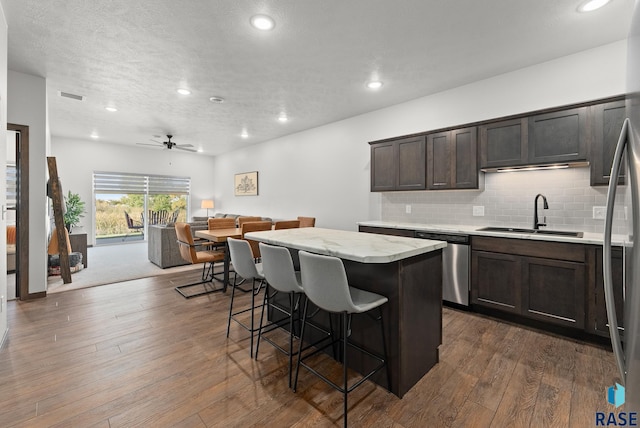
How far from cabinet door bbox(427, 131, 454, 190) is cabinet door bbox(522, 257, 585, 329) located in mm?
1314

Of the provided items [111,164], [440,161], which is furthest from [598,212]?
[111,164]

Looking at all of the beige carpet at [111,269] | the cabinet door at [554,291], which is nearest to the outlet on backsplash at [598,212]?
the cabinet door at [554,291]

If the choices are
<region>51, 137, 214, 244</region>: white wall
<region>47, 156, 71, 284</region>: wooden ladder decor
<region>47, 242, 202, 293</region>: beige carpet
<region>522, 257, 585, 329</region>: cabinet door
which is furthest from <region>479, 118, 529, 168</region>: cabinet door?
<region>51, 137, 214, 244</region>: white wall

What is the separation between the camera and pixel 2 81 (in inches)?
97.9

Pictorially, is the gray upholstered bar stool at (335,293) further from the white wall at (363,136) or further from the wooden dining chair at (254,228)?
the white wall at (363,136)

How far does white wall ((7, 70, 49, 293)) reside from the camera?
3.57 metres

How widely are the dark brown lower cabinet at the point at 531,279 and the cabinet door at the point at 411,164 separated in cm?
115

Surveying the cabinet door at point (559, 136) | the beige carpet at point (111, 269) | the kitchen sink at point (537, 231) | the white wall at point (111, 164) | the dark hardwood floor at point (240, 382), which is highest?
the white wall at point (111, 164)

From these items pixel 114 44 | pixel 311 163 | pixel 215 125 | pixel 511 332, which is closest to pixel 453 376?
pixel 511 332

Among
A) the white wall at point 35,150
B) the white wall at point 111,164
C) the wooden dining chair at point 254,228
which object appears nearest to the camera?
the white wall at point 35,150

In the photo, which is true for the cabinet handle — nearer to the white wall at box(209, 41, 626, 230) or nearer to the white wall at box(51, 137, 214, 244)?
the white wall at box(209, 41, 626, 230)

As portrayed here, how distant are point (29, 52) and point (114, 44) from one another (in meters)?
1.03

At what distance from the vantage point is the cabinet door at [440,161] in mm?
3676

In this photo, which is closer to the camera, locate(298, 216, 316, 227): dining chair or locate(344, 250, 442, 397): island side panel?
locate(344, 250, 442, 397): island side panel
